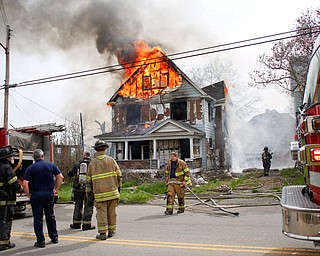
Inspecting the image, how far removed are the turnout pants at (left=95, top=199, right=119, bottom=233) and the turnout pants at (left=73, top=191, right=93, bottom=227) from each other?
2.89 ft

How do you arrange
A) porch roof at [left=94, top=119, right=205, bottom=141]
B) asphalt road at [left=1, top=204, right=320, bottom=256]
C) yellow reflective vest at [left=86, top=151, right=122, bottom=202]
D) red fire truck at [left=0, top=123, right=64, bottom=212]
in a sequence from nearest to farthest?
asphalt road at [left=1, top=204, right=320, bottom=256], yellow reflective vest at [left=86, top=151, right=122, bottom=202], red fire truck at [left=0, top=123, right=64, bottom=212], porch roof at [left=94, top=119, right=205, bottom=141]

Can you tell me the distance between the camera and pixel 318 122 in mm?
3289

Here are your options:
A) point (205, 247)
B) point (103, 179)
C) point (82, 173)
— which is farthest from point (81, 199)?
point (205, 247)

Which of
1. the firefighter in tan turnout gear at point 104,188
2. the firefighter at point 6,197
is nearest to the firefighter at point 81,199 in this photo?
the firefighter in tan turnout gear at point 104,188

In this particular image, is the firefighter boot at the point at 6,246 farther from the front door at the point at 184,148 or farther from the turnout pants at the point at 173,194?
the front door at the point at 184,148

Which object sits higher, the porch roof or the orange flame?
the orange flame

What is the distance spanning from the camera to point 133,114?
2559cm

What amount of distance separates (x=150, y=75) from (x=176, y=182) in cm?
1692

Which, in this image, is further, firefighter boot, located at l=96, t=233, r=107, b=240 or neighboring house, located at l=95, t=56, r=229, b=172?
neighboring house, located at l=95, t=56, r=229, b=172

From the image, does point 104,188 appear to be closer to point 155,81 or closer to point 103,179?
point 103,179

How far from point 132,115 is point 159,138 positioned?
11.8 feet

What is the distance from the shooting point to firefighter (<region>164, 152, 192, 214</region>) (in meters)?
8.54

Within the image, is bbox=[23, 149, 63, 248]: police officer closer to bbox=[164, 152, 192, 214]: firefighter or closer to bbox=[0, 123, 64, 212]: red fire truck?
bbox=[0, 123, 64, 212]: red fire truck

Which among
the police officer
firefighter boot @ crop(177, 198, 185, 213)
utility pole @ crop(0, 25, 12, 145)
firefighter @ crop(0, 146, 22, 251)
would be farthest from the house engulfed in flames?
firefighter @ crop(0, 146, 22, 251)
